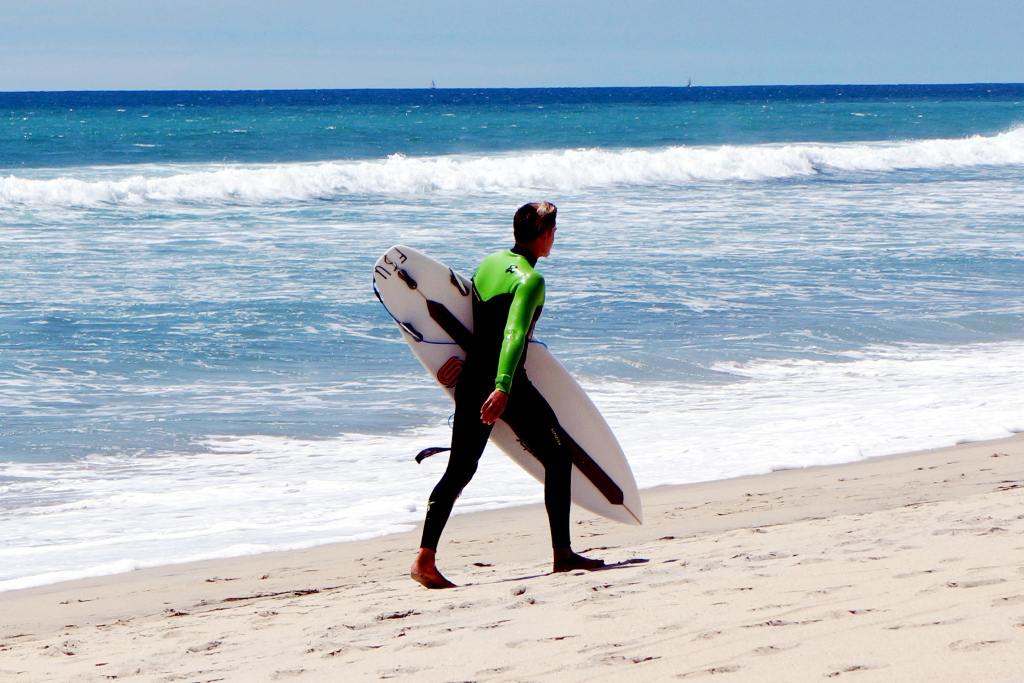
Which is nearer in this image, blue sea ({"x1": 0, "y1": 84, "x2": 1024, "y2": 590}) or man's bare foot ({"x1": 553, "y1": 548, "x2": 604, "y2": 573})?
man's bare foot ({"x1": 553, "y1": 548, "x2": 604, "y2": 573})

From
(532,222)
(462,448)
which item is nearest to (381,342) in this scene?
(462,448)

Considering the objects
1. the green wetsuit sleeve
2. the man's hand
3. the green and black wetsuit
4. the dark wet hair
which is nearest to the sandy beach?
the green and black wetsuit

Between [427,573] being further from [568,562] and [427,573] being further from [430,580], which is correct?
[568,562]

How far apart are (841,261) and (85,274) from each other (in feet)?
28.8

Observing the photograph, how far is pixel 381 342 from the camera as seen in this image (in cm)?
859

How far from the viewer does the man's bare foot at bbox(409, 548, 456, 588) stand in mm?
3518

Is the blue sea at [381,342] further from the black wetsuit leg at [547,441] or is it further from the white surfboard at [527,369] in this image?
the black wetsuit leg at [547,441]

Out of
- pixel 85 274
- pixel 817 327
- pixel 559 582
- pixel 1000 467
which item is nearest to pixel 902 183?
pixel 817 327

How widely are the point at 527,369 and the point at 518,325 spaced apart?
2.38 ft

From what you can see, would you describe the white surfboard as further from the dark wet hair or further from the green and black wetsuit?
the dark wet hair

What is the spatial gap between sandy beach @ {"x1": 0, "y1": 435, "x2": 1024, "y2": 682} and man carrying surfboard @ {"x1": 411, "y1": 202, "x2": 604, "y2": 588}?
0.77 ft

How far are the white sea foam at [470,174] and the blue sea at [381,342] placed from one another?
14 centimetres

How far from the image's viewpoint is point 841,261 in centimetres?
1278

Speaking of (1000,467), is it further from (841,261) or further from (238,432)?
(841,261)
